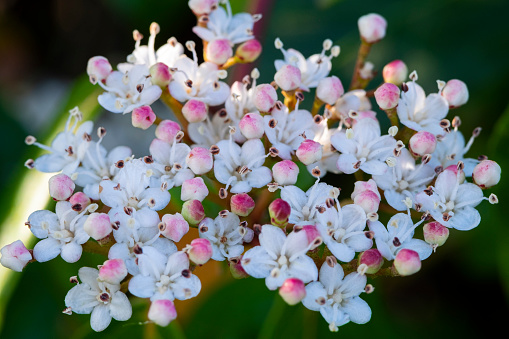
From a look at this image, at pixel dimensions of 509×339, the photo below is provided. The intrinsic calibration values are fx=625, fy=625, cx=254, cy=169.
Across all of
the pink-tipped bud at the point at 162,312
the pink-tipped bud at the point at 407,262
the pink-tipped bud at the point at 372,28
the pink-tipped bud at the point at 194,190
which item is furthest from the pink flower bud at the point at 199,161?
the pink-tipped bud at the point at 372,28

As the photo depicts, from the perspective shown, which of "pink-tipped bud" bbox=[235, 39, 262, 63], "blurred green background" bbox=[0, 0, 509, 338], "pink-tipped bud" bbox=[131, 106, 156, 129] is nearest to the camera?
"pink-tipped bud" bbox=[131, 106, 156, 129]

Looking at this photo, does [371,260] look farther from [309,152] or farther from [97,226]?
[97,226]

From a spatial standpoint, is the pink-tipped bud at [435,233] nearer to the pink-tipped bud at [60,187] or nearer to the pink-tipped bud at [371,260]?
the pink-tipped bud at [371,260]

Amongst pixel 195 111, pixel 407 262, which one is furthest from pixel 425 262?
pixel 195 111

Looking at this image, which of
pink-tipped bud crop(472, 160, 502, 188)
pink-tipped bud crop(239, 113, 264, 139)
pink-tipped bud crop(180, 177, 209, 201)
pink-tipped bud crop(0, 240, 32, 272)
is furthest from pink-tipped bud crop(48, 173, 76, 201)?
pink-tipped bud crop(472, 160, 502, 188)

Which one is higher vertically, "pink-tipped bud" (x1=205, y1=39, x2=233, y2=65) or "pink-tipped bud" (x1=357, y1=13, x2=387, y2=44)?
"pink-tipped bud" (x1=357, y1=13, x2=387, y2=44)

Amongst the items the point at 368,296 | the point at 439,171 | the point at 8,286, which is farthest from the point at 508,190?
the point at 8,286

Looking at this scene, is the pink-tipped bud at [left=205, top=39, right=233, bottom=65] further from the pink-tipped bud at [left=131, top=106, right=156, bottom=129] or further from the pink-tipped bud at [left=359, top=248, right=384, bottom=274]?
the pink-tipped bud at [left=359, top=248, right=384, bottom=274]

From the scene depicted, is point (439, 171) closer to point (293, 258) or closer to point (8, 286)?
point (293, 258)
